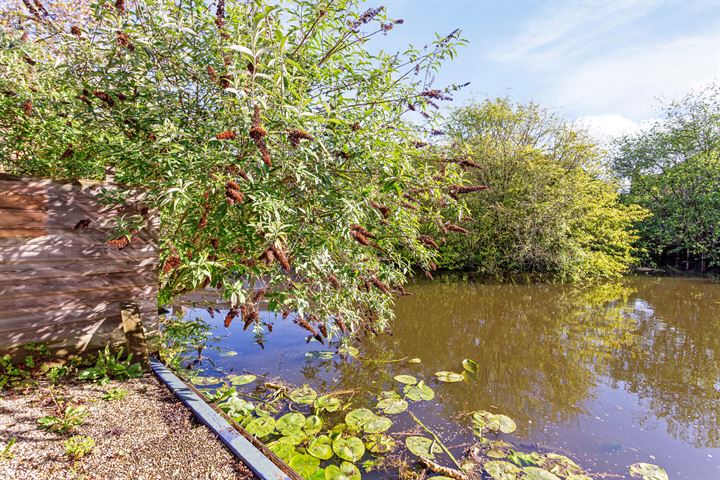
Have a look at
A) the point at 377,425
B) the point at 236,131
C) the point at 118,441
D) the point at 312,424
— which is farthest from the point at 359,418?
the point at 236,131

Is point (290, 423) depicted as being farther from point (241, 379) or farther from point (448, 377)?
point (448, 377)

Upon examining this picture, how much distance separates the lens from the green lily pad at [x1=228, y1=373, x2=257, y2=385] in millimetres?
4016

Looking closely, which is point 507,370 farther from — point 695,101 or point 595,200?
point 695,101

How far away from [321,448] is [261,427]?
23.7 inches

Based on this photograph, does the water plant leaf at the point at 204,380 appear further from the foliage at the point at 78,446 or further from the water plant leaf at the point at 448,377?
the water plant leaf at the point at 448,377

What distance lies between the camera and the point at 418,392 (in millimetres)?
4016

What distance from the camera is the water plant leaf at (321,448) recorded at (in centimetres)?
280

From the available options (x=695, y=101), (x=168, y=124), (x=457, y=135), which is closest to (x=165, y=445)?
(x=168, y=124)

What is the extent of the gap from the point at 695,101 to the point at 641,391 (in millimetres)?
20078

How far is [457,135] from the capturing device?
1353cm

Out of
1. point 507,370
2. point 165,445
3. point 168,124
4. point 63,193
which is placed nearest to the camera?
point 165,445

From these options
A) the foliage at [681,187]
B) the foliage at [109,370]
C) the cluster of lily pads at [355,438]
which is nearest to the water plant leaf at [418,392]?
the cluster of lily pads at [355,438]

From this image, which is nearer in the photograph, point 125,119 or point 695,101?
point 125,119

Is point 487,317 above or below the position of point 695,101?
below
